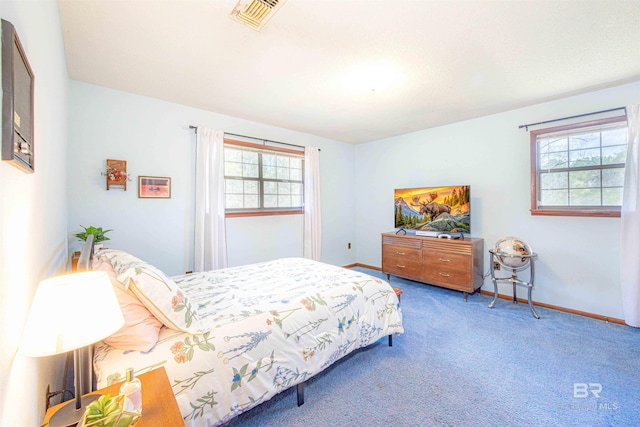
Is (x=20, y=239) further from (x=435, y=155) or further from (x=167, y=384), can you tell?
(x=435, y=155)

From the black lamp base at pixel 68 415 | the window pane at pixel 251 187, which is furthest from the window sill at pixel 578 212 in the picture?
the black lamp base at pixel 68 415

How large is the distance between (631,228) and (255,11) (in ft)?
13.2

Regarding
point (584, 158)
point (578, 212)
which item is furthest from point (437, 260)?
point (584, 158)

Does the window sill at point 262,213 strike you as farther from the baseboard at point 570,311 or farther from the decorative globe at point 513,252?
the baseboard at point 570,311

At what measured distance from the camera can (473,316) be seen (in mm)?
3170

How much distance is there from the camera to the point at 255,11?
5.56 ft

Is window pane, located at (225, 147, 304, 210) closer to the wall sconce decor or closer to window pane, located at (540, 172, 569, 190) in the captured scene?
the wall sconce decor

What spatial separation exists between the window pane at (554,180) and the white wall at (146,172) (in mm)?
3714

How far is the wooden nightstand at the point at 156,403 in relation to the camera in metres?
0.91

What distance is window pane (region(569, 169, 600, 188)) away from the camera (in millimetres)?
3086

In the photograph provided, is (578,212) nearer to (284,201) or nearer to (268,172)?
(284,201)

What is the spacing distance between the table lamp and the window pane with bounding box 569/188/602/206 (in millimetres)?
4442

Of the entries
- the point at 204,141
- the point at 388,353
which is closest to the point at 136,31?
the point at 204,141

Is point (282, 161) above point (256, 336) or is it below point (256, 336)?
above
